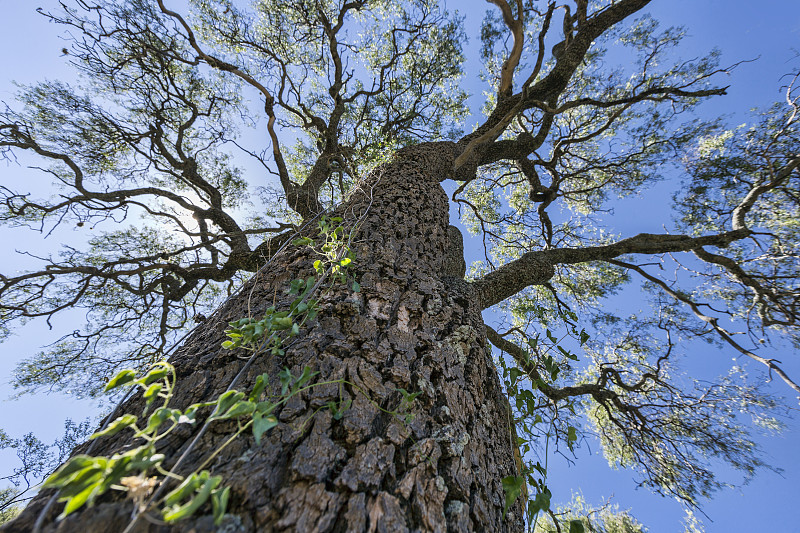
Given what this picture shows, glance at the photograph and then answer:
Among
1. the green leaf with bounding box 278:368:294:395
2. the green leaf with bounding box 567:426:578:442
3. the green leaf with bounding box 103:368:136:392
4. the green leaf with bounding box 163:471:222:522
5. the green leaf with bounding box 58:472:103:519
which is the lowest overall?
the green leaf with bounding box 58:472:103:519

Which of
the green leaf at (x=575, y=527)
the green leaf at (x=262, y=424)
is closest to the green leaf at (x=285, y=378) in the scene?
the green leaf at (x=262, y=424)

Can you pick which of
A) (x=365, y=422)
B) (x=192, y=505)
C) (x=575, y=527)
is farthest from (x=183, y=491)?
(x=575, y=527)

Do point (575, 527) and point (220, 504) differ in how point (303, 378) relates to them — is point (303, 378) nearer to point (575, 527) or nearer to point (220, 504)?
point (220, 504)

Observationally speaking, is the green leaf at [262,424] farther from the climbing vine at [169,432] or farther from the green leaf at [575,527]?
the green leaf at [575,527]

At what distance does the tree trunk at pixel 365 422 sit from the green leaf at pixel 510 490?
0.10ft

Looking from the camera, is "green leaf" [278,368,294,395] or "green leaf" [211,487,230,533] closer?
"green leaf" [211,487,230,533]

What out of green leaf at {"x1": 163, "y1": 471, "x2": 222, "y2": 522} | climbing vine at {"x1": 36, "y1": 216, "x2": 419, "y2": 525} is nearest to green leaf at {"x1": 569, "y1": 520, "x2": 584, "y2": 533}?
climbing vine at {"x1": 36, "y1": 216, "x2": 419, "y2": 525}

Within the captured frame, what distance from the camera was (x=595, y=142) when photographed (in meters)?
4.91

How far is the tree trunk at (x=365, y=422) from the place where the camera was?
1.82 ft

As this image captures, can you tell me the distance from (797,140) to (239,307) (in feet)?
18.2

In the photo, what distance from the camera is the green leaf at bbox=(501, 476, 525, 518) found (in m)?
0.81

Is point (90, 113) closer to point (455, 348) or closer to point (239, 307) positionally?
point (239, 307)

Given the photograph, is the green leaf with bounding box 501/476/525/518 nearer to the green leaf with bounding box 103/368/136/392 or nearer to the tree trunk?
the tree trunk

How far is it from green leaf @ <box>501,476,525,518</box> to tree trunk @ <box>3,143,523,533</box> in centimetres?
3
